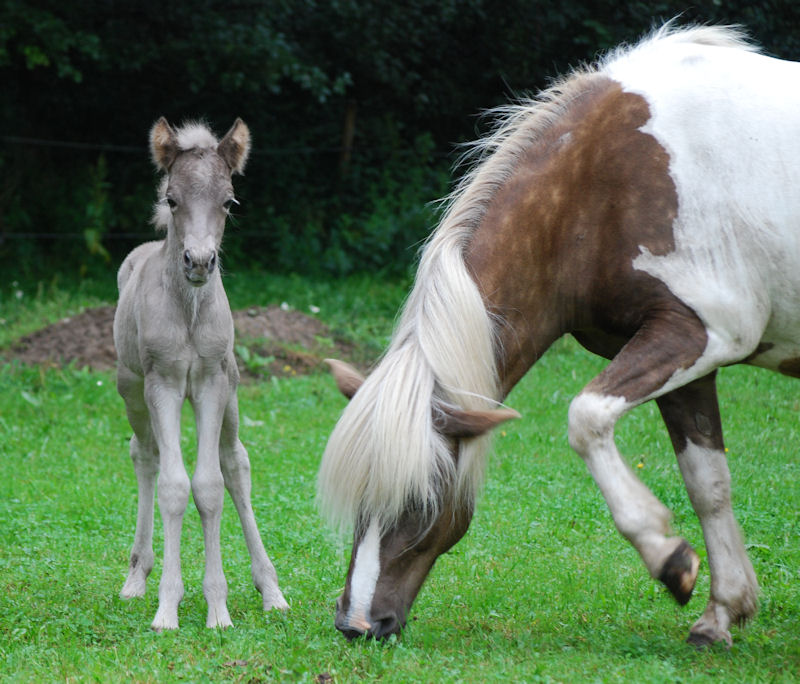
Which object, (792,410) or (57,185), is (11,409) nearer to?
(792,410)

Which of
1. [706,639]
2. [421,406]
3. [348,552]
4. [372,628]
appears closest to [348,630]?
[372,628]

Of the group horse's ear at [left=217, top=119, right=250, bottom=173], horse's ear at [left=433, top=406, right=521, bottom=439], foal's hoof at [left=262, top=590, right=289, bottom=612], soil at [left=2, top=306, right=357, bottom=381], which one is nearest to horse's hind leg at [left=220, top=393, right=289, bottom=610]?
foal's hoof at [left=262, top=590, right=289, bottom=612]

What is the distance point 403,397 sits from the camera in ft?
12.1

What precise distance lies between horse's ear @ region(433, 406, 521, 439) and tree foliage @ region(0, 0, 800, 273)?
10.5 m

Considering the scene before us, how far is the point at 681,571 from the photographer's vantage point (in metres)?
3.54

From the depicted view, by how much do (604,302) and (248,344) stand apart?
6520mm

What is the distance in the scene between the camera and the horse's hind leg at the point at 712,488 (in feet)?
13.7

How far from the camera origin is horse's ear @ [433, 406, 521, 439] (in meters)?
3.61

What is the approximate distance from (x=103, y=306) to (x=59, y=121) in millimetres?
6284

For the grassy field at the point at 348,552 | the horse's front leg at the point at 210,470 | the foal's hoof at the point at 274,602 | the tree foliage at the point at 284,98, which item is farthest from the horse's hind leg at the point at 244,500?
the tree foliage at the point at 284,98

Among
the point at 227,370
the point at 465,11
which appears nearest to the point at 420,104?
the point at 465,11

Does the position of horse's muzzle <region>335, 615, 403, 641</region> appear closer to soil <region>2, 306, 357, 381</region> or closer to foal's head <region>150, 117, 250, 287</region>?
foal's head <region>150, 117, 250, 287</region>

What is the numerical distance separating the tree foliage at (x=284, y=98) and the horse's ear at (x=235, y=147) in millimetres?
9400

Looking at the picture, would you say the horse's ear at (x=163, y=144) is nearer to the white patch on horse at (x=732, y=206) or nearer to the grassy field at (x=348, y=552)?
the grassy field at (x=348, y=552)
